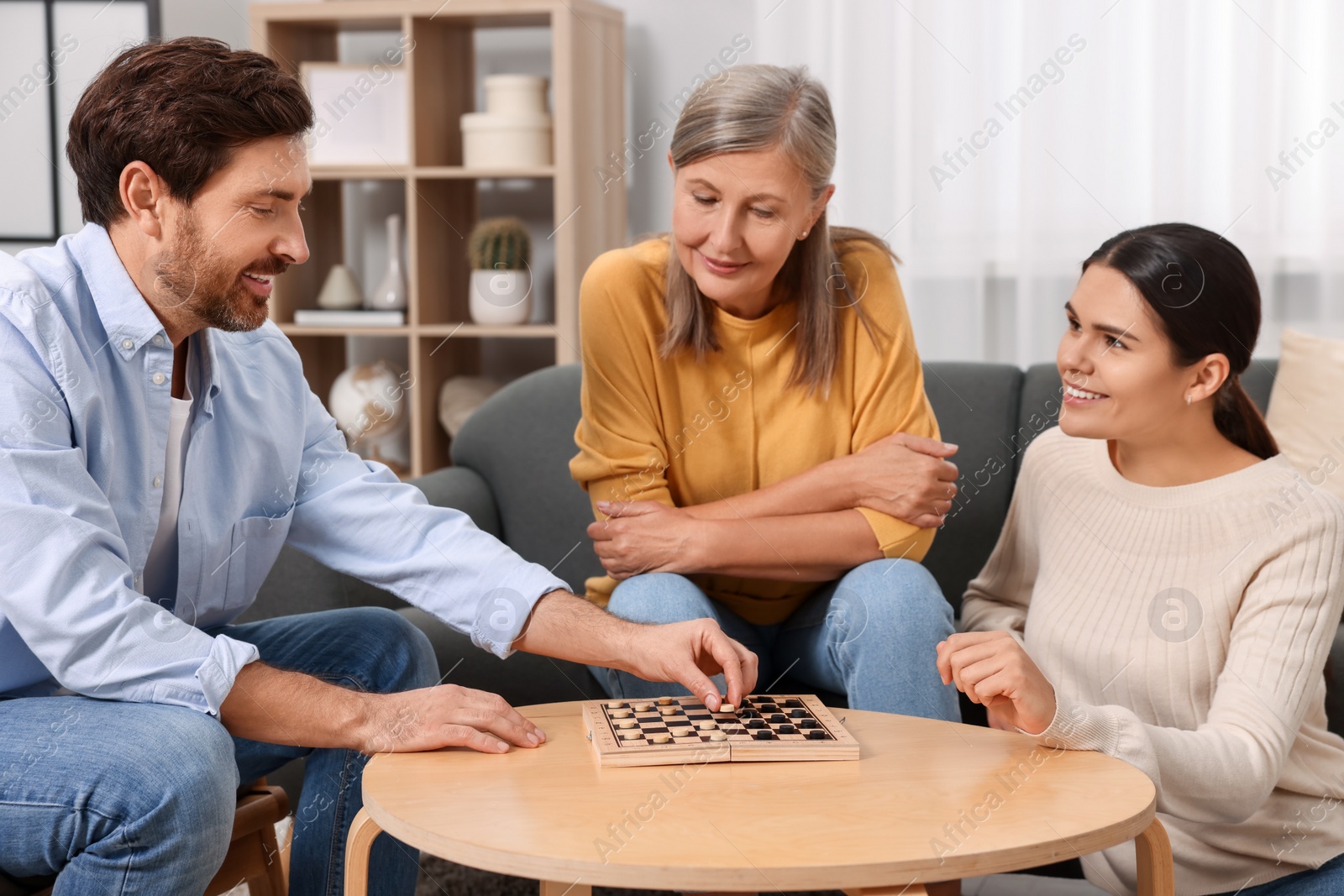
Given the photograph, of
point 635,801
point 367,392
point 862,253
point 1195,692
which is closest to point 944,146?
point 862,253

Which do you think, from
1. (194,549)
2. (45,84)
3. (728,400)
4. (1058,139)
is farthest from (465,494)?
(45,84)

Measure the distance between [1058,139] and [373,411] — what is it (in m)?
1.70

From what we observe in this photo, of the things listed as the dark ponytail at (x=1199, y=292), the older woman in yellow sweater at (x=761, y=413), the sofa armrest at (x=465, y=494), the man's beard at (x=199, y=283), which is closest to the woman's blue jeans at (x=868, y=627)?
the older woman in yellow sweater at (x=761, y=413)

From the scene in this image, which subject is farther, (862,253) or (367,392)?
(367,392)

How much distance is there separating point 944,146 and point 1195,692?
5.63ft

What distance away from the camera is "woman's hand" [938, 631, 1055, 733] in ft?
3.41

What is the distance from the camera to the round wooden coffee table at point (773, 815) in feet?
2.67

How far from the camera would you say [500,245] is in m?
2.88

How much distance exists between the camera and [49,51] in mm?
2789

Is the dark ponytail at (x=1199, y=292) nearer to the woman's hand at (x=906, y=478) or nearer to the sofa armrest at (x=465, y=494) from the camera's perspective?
the woman's hand at (x=906, y=478)

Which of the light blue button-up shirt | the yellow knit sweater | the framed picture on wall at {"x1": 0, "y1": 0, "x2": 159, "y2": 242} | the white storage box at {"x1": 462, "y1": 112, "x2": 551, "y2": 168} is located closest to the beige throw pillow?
the yellow knit sweater

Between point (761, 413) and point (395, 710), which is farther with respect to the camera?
point (761, 413)

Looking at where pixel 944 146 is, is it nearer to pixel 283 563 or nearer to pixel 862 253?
pixel 862 253

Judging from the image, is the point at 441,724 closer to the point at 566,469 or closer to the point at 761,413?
the point at 761,413
